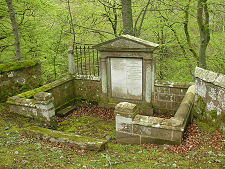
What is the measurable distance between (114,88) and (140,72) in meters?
1.37

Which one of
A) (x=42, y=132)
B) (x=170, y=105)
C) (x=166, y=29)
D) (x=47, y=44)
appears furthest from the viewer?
(x=166, y=29)

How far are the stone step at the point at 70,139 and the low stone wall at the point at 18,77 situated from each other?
9.33 feet

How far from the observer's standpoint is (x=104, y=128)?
6.68m

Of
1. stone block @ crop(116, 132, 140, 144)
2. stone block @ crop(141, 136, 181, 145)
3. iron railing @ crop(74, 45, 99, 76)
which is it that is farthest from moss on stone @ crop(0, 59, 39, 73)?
stone block @ crop(141, 136, 181, 145)

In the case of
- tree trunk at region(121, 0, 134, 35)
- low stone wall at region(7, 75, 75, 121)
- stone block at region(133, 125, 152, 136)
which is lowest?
Answer: stone block at region(133, 125, 152, 136)

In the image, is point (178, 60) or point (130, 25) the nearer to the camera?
point (130, 25)

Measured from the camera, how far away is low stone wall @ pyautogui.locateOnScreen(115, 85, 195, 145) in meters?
4.50

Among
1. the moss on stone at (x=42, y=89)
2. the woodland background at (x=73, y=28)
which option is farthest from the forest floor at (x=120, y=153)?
the woodland background at (x=73, y=28)

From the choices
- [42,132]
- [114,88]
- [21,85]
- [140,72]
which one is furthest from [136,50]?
[21,85]

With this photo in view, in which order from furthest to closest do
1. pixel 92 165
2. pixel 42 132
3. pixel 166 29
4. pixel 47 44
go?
pixel 166 29 < pixel 47 44 < pixel 42 132 < pixel 92 165

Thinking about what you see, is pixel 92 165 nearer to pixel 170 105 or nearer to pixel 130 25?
pixel 170 105

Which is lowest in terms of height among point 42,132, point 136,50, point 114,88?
point 42,132

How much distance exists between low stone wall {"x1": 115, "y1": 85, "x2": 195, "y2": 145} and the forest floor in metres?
0.20

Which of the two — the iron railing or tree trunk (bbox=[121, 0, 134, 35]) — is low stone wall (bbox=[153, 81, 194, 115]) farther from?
tree trunk (bbox=[121, 0, 134, 35])
